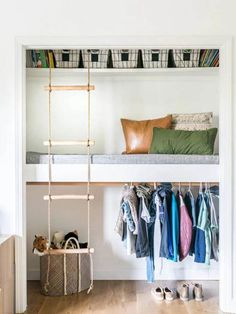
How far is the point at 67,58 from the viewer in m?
3.57

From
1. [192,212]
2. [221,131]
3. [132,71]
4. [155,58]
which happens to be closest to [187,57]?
[155,58]

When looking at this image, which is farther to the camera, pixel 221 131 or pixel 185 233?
pixel 185 233

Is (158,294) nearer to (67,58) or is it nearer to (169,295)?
(169,295)

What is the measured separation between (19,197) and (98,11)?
1657 mm

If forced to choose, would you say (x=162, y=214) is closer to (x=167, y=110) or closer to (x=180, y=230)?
(x=180, y=230)

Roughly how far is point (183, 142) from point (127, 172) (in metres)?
0.58

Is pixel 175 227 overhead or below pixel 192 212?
below

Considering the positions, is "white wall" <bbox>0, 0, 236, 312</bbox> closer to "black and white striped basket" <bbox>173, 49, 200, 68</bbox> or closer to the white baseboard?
"black and white striped basket" <bbox>173, 49, 200, 68</bbox>

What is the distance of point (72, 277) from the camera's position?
11.0 feet

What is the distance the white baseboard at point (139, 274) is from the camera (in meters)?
3.76

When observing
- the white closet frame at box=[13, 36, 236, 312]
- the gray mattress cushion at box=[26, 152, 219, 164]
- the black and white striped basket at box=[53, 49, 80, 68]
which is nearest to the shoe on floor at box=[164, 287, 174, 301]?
the white closet frame at box=[13, 36, 236, 312]

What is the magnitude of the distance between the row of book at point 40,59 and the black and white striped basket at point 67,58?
0.17 feet

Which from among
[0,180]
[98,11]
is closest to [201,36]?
[98,11]

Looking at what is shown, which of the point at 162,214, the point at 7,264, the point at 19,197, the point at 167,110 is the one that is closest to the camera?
the point at 7,264
